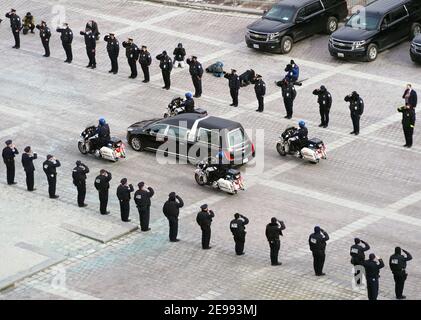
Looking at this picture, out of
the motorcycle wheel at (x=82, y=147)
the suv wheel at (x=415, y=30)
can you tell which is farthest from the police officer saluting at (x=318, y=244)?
the suv wheel at (x=415, y=30)

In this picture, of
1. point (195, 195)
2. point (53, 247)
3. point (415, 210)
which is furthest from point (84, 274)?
point (415, 210)

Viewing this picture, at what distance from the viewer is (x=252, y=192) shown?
113ft

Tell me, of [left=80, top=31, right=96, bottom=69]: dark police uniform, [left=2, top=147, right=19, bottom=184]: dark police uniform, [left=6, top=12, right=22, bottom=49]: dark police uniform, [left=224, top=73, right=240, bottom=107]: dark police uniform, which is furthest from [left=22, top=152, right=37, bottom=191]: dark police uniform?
[left=6, top=12, right=22, bottom=49]: dark police uniform

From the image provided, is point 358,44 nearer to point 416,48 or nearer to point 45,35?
point 416,48

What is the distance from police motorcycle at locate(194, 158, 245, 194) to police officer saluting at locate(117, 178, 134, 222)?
279 cm

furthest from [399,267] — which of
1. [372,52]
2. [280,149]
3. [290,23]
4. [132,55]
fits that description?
[290,23]

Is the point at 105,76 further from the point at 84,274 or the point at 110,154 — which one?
the point at 84,274

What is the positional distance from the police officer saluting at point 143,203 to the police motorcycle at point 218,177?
2.78 m

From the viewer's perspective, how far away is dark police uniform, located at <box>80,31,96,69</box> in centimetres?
4425

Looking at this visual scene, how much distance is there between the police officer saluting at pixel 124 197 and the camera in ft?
105

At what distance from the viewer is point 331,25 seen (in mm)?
46781

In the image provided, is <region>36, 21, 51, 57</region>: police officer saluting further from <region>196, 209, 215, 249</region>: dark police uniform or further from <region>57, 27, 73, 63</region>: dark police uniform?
<region>196, 209, 215, 249</region>: dark police uniform

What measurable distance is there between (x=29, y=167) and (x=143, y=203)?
4.28 metres

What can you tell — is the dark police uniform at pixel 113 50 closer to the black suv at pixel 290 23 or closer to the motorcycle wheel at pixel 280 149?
the black suv at pixel 290 23
